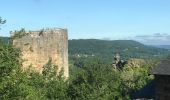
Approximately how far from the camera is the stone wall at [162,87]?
20.9 metres

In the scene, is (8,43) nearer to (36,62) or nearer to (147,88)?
(36,62)

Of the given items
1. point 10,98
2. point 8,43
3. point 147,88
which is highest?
point 8,43

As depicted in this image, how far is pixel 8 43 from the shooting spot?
22.9 meters

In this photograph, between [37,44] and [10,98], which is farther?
[37,44]

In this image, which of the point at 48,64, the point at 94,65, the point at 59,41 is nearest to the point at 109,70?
the point at 94,65

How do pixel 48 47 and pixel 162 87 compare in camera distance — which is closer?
pixel 162 87

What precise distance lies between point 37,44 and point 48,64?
10.0 ft

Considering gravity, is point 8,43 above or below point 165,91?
above

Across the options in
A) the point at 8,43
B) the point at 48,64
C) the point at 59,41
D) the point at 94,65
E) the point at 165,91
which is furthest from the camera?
the point at 59,41

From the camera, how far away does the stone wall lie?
2086 cm

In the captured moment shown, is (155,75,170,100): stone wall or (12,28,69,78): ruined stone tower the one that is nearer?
(155,75,170,100): stone wall

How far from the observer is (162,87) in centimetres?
2111

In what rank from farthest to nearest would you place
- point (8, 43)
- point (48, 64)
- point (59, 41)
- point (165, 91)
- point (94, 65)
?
point (59, 41), point (48, 64), point (94, 65), point (8, 43), point (165, 91)

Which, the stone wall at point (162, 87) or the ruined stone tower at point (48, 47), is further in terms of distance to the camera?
the ruined stone tower at point (48, 47)
